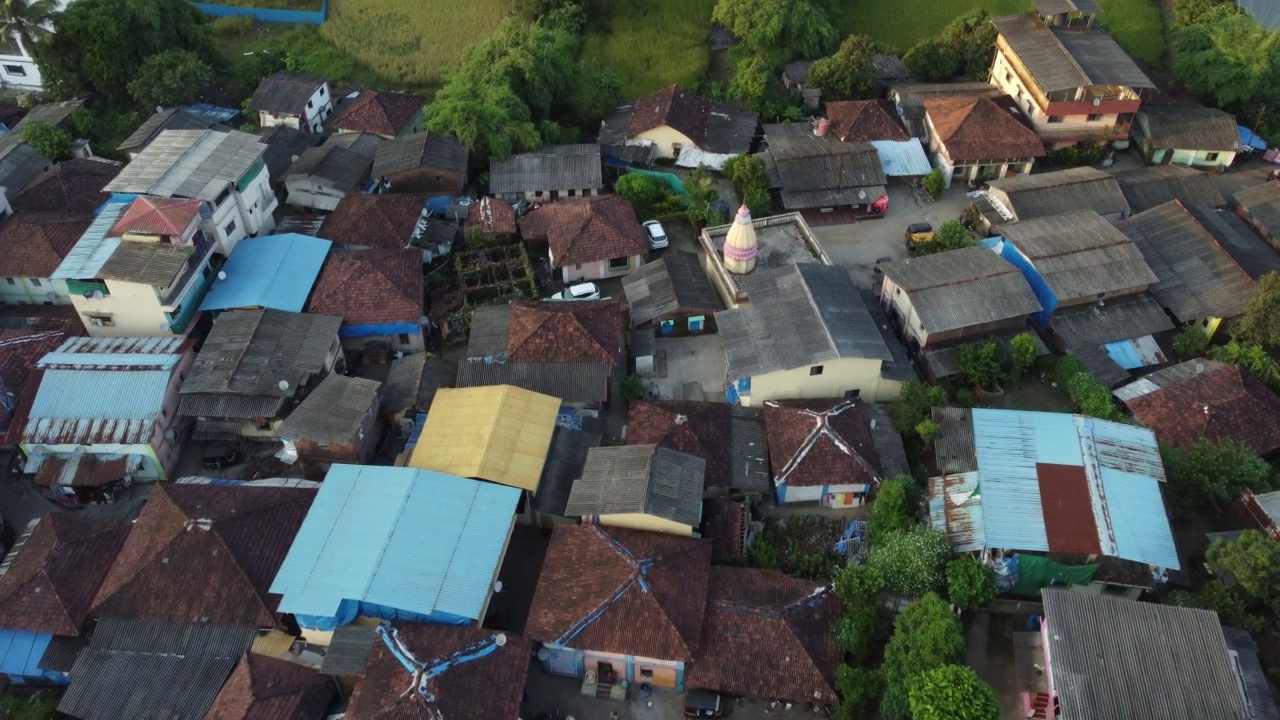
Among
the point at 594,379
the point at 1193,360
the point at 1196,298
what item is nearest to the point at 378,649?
the point at 594,379

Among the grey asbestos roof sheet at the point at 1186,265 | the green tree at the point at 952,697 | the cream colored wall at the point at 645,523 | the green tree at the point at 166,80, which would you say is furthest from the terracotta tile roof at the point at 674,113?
the green tree at the point at 952,697

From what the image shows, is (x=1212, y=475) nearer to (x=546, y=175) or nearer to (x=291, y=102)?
(x=546, y=175)

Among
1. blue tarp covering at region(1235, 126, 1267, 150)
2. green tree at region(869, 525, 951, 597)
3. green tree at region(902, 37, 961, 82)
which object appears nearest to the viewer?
green tree at region(869, 525, 951, 597)

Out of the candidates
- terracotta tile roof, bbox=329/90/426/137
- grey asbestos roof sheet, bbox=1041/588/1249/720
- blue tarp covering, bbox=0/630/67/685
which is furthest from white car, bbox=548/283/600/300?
grey asbestos roof sheet, bbox=1041/588/1249/720

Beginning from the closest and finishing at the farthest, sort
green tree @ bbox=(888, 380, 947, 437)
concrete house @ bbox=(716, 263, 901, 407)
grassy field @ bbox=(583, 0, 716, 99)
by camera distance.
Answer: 1. green tree @ bbox=(888, 380, 947, 437)
2. concrete house @ bbox=(716, 263, 901, 407)
3. grassy field @ bbox=(583, 0, 716, 99)

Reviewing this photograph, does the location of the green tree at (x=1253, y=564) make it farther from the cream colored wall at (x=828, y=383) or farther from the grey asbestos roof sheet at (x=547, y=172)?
the grey asbestos roof sheet at (x=547, y=172)

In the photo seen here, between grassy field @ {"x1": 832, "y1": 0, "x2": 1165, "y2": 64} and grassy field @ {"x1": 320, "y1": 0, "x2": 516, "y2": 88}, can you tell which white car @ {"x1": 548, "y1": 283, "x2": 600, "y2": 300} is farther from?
grassy field @ {"x1": 832, "y1": 0, "x2": 1165, "y2": 64}
